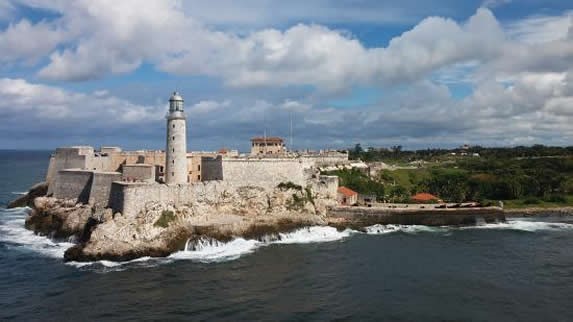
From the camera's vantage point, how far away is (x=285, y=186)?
4816cm

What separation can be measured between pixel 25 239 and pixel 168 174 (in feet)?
41.1

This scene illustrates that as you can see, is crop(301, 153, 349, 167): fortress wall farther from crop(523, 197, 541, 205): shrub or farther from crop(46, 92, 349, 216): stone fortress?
crop(523, 197, 541, 205): shrub

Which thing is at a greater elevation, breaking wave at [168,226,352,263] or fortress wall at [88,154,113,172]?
fortress wall at [88,154,113,172]

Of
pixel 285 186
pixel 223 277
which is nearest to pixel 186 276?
pixel 223 277

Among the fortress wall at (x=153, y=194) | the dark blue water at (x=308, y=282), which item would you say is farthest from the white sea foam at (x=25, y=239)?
the fortress wall at (x=153, y=194)

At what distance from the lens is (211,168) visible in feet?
153

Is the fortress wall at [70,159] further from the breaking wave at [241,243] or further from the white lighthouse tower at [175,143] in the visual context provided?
the breaking wave at [241,243]

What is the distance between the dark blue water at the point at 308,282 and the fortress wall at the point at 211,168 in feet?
28.9

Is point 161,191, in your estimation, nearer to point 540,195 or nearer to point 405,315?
point 405,315

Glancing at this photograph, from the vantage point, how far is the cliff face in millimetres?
34938

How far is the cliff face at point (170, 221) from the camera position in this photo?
115 feet

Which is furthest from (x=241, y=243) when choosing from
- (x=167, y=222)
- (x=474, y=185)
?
(x=474, y=185)

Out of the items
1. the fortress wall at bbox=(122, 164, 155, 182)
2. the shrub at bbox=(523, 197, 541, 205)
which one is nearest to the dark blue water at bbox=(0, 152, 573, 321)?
the fortress wall at bbox=(122, 164, 155, 182)

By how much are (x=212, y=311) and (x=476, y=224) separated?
3366 centimetres
